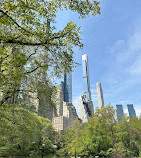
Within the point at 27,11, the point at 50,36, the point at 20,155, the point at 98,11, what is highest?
the point at 98,11

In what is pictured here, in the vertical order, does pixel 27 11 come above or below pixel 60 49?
above

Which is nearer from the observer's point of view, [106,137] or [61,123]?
[106,137]

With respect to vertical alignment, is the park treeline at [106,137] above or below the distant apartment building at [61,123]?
below

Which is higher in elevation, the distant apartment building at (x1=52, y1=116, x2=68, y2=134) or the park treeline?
the distant apartment building at (x1=52, y1=116, x2=68, y2=134)

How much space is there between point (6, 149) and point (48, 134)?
31.2m

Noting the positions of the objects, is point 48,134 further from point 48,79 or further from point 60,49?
point 60,49

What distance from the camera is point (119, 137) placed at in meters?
25.2

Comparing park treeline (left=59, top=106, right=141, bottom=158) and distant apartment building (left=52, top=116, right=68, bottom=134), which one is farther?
distant apartment building (left=52, top=116, right=68, bottom=134)

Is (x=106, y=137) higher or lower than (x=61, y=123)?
lower

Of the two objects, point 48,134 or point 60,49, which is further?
point 48,134

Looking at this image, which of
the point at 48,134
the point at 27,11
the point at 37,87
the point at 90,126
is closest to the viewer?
the point at 27,11

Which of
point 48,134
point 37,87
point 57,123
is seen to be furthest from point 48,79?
point 57,123

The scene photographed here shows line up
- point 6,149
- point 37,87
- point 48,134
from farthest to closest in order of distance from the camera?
point 48,134
point 6,149
point 37,87

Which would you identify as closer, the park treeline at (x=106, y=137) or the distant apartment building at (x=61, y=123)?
the park treeline at (x=106, y=137)
